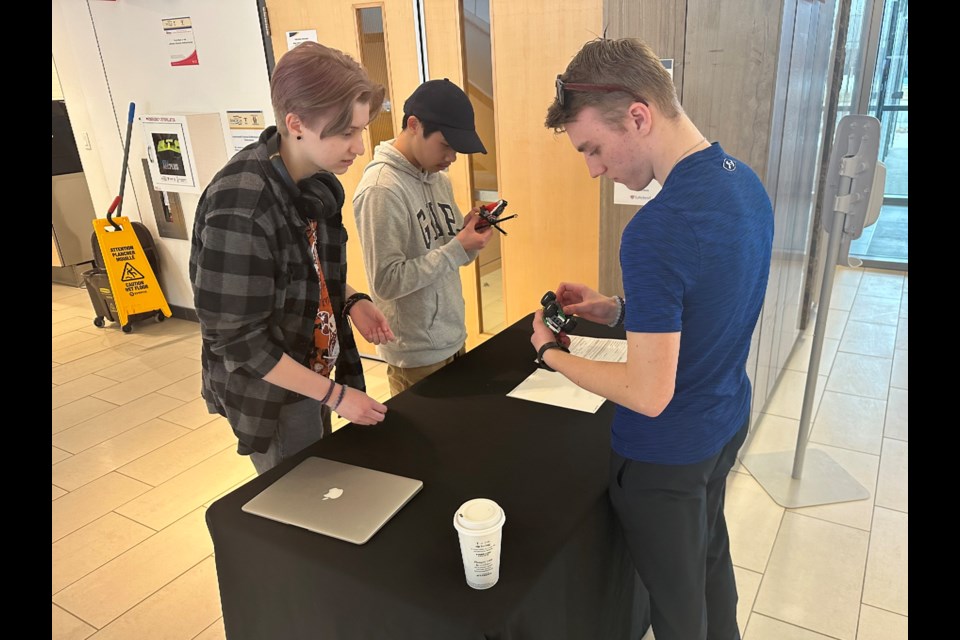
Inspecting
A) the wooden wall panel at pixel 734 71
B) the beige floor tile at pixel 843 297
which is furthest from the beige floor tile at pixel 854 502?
the beige floor tile at pixel 843 297

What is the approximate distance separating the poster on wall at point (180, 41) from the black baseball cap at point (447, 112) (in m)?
2.82

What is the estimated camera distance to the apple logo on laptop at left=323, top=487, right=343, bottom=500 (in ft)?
4.18

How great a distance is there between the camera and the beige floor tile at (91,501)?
104 inches

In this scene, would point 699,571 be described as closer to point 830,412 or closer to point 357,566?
point 357,566

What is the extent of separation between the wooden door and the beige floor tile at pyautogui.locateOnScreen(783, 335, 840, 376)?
1.93 metres

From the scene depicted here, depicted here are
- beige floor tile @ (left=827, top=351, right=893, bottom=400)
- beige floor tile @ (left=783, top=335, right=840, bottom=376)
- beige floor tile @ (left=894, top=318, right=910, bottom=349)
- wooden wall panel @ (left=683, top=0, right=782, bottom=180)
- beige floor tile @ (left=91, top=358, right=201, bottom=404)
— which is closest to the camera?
wooden wall panel @ (left=683, top=0, right=782, bottom=180)

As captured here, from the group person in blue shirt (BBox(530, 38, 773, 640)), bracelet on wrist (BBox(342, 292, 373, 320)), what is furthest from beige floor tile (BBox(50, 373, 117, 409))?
person in blue shirt (BBox(530, 38, 773, 640))

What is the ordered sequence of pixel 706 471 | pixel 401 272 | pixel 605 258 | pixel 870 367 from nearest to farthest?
1. pixel 706 471
2. pixel 401 272
3. pixel 605 258
4. pixel 870 367

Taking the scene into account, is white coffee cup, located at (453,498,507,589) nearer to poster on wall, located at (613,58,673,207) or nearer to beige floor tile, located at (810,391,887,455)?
poster on wall, located at (613,58,673,207)

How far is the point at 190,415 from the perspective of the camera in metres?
3.53

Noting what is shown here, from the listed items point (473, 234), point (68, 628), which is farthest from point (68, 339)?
point (473, 234)
